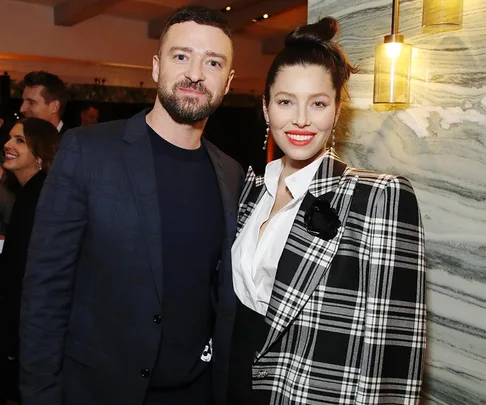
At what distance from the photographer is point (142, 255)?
1620mm

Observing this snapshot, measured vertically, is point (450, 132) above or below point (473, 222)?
above

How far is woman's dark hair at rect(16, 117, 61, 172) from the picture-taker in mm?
3160

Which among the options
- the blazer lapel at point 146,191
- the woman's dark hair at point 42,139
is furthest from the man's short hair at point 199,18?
the woman's dark hair at point 42,139

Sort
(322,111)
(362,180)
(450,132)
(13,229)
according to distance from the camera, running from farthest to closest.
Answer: (13,229)
(450,132)
(322,111)
(362,180)

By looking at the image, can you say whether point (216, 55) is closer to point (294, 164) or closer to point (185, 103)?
point (185, 103)

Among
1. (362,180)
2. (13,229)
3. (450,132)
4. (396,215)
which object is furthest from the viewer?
(13,229)

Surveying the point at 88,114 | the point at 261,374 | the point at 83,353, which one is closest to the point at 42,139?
the point at 83,353

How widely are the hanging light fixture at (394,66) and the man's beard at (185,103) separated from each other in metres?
0.57

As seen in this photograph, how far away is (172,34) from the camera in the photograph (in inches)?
70.4

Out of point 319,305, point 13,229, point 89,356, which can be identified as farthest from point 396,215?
point 13,229

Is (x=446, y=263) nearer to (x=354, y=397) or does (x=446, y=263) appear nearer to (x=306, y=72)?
(x=354, y=397)

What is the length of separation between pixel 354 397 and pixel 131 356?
654 millimetres

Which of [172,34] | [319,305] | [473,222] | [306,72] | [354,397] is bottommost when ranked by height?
[354,397]

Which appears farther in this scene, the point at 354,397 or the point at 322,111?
the point at 322,111
